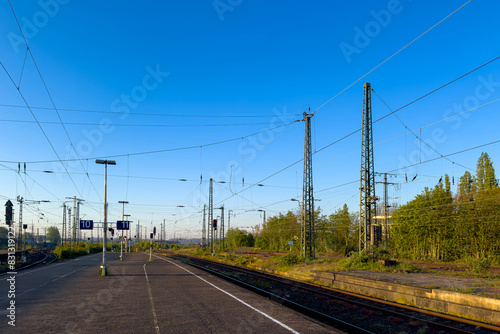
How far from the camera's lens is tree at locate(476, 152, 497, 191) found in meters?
50.4

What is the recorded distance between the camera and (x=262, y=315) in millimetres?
11125

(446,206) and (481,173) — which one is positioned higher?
(481,173)

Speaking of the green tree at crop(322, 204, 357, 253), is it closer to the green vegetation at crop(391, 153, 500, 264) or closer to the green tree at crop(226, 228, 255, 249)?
the green vegetation at crop(391, 153, 500, 264)

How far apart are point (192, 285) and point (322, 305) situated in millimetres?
7390

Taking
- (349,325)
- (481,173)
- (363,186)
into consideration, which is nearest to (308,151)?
(363,186)

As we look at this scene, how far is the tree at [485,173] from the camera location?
50406mm

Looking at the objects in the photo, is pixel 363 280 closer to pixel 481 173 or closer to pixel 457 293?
pixel 457 293

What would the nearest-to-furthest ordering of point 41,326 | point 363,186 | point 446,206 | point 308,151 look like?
point 41,326, point 363,186, point 308,151, point 446,206

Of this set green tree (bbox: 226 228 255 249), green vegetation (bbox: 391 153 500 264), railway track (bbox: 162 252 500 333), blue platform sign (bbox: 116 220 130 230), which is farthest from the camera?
green tree (bbox: 226 228 255 249)

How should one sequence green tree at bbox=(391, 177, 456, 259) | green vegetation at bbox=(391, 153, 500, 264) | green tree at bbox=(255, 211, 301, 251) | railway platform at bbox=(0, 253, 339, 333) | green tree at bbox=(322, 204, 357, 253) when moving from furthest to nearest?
green tree at bbox=(255, 211, 301, 251) < green tree at bbox=(322, 204, 357, 253) < green tree at bbox=(391, 177, 456, 259) < green vegetation at bbox=(391, 153, 500, 264) < railway platform at bbox=(0, 253, 339, 333)

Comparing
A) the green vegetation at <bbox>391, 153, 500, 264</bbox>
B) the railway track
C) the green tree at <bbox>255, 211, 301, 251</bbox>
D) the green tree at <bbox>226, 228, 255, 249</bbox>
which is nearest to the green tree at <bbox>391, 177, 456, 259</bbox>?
the green vegetation at <bbox>391, 153, 500, 264</bbox>

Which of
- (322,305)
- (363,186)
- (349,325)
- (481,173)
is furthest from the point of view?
(481,173)

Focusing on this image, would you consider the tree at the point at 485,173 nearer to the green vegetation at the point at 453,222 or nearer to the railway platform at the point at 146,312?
the green vegetation at the point at 453,222

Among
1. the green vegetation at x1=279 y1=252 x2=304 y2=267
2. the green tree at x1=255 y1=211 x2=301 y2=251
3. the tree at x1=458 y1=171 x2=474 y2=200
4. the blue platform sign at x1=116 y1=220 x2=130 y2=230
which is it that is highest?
the tree at x1=458 y1=171 x2=474 y2=200
